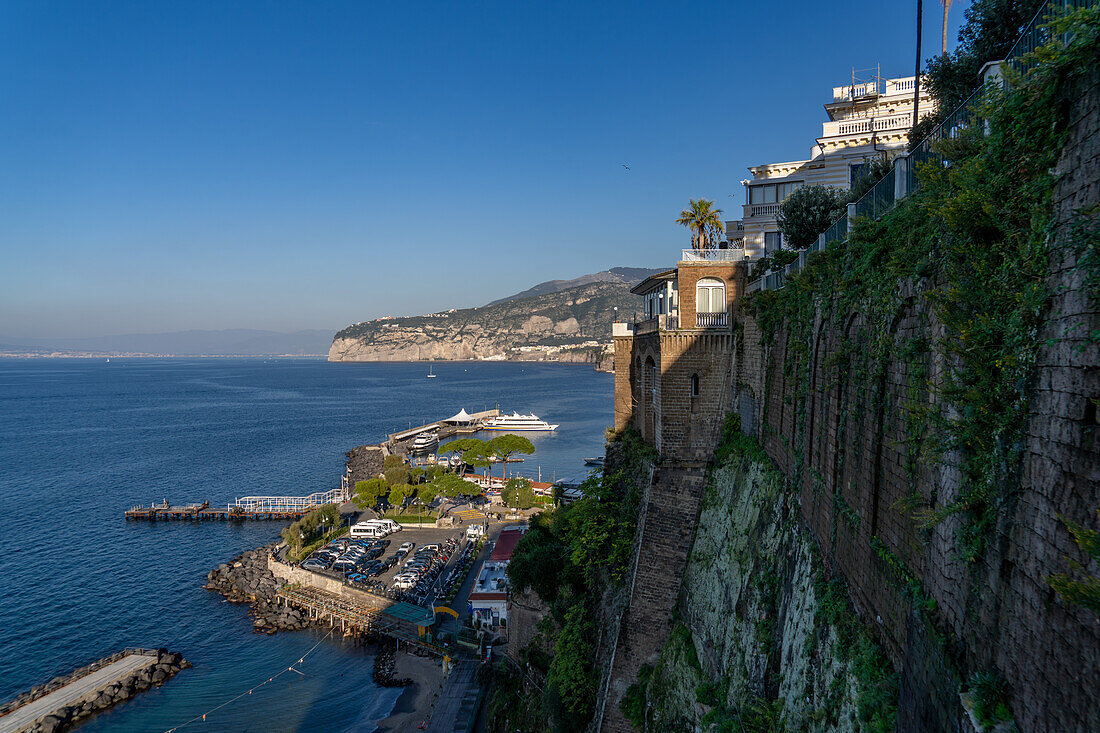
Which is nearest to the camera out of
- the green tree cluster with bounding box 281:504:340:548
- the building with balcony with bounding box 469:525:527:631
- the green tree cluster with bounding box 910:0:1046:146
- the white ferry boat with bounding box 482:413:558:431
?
the green tree cluster with bounding box 910:0:1046:146

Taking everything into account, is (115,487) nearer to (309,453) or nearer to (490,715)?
(309,453)

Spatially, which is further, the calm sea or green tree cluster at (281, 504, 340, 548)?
green tree cluster at (281, 504, 340, 548)

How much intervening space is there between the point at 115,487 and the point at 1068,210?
276 feet

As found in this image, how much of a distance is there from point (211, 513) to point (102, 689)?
31.3 metres

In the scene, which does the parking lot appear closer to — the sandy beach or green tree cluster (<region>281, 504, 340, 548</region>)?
green tree cluster (<region>281, 504, 340, 548</region>)

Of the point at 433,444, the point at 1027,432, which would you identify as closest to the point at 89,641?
the point at 1027,432

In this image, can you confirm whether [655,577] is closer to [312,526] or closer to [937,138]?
[937,138]

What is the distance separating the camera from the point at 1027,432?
484 centimetres

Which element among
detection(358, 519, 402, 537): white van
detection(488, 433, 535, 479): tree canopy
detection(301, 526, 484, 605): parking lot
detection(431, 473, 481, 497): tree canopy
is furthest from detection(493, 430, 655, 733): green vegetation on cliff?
detection(488, 433, 535, 479): tree canopy

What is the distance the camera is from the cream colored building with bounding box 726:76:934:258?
95.5ft

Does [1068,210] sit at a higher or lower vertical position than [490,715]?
higher

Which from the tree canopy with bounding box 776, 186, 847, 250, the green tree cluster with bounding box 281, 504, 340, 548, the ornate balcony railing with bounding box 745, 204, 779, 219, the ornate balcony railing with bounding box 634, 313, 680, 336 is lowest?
the green tree cluster with bounding box 281, 504, 340, 548

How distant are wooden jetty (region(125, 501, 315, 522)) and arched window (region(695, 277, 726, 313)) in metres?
49.8

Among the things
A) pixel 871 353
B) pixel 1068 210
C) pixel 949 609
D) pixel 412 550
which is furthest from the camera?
pixel 412 550
